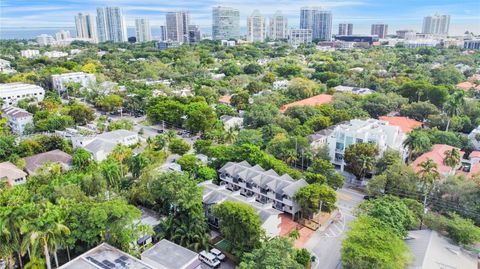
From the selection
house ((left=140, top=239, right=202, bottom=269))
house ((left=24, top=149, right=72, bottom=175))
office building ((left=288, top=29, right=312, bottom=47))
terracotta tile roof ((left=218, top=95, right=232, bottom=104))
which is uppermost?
office building ((left=288, top=29, right=312, bottom=47))

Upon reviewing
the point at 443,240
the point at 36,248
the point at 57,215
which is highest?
the point at 57,215

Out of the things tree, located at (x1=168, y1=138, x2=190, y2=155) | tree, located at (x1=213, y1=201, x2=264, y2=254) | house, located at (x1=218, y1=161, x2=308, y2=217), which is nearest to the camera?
tree, located at (x1=213, y1=201, x2=264, y2=254)

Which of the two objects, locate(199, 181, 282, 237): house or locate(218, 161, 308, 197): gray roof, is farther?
locate(218, 161, 308, 197): gray roof

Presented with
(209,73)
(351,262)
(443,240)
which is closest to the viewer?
(351,262)

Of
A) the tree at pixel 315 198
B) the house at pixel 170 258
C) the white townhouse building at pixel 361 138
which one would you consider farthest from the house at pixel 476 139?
the house at pixel 170 258

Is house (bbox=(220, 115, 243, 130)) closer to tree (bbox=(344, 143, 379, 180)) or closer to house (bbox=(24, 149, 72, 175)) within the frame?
tree (bbox=(344, 143, 379, 180))

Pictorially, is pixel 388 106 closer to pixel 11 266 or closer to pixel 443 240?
pixel 443 240

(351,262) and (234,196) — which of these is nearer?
(351,262)

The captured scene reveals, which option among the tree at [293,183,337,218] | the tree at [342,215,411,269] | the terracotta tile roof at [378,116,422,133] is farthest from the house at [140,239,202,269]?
the terracotta tile roof at [378,116,422,133]

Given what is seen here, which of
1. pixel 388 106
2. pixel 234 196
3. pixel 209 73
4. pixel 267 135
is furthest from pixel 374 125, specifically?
pixel 209 73
